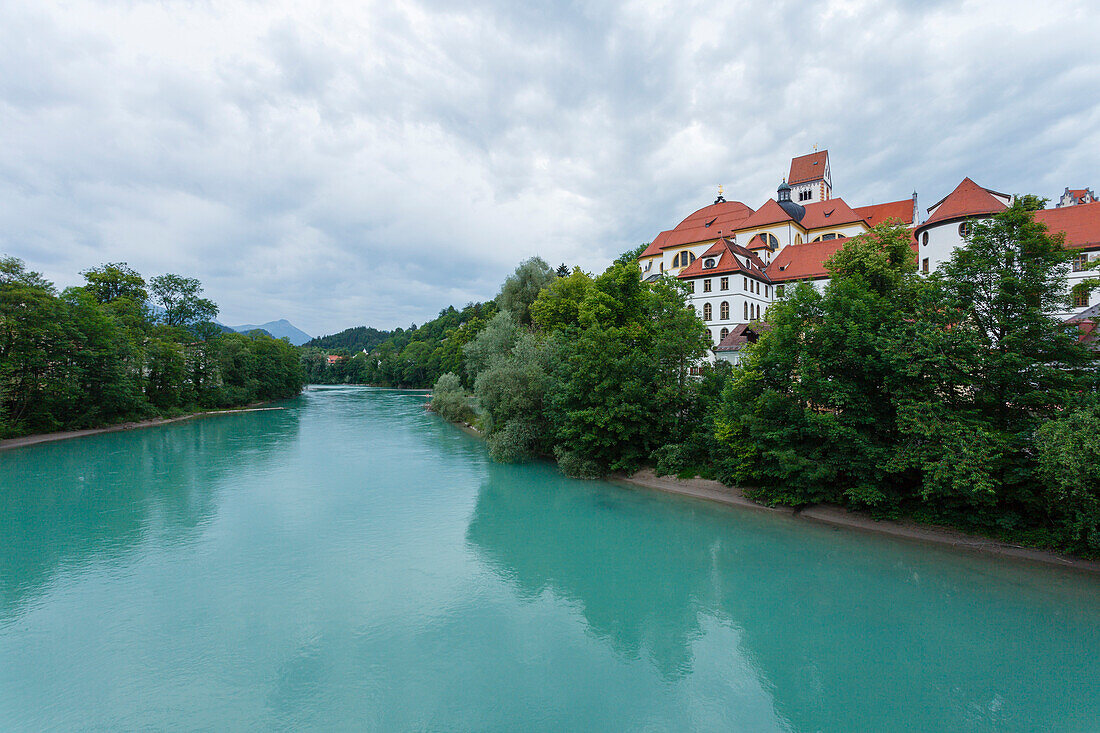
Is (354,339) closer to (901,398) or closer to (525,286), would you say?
(525,286)

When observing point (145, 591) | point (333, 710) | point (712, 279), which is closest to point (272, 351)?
point (712, 279)

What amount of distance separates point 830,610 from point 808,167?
182ft

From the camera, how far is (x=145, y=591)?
35.0 feet

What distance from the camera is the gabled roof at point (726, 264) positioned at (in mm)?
32625

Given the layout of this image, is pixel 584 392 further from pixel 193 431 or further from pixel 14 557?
pixel 193 431

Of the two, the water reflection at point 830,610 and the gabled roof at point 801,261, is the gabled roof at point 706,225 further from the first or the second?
the water reflection at point 830,610

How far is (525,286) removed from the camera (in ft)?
120

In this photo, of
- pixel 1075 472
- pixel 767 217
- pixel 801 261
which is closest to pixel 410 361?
pixel 767 217

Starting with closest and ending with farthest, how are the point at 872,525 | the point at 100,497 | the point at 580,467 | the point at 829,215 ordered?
the point at 872,525 → the point at 100,497 → the point at 580,467 → the point at 829,215

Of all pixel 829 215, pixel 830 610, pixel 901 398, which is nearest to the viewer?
pixel 830 610

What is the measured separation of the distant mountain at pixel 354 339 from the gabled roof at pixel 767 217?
14264 cm

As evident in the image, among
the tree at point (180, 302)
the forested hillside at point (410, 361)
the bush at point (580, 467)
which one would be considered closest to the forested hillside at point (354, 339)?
the forested hillside at point (410, 361)

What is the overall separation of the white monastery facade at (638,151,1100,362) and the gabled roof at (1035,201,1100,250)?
0.03m

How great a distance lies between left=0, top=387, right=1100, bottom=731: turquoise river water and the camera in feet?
23.7
